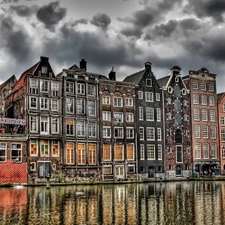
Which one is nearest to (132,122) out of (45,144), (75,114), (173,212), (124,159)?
(124,159)

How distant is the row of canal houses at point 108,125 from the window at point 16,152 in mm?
148

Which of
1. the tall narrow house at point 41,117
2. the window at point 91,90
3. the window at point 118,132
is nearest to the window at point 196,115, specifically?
the window at point 118,132

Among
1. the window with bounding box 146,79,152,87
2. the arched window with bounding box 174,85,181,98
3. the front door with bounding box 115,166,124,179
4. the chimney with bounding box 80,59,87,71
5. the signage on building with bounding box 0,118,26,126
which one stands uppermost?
the chimney with bounding box 80,59,87,71

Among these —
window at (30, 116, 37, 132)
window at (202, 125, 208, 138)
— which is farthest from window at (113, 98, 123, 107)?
window at (202, 125, 208, 138)

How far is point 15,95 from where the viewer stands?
67.2 meters

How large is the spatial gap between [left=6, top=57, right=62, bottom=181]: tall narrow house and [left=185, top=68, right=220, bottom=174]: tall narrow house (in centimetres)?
2980

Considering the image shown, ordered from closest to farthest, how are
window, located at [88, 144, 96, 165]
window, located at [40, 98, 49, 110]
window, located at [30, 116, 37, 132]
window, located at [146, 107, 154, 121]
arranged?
1. window, located at [30, 116, 37, 132]
2. window, located at [40, 98, 49, 110]
3. window, located at [88, 144, 96, 165]
4. window, located at [146, 107, 154, 121]

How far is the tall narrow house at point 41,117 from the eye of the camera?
6131 centimetres

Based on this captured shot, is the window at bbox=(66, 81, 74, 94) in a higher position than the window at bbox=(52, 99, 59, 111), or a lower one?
higher

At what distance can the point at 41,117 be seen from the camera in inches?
2479

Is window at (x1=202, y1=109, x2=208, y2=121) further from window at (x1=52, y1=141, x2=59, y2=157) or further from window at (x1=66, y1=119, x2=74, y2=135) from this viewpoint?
window at (x1=52, y1=141, x2=59, y2=157)

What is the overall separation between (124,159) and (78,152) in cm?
895

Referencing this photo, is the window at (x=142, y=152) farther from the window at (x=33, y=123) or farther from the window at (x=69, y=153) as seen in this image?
the window at (x=33, y=123)

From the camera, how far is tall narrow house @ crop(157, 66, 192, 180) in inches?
3007
